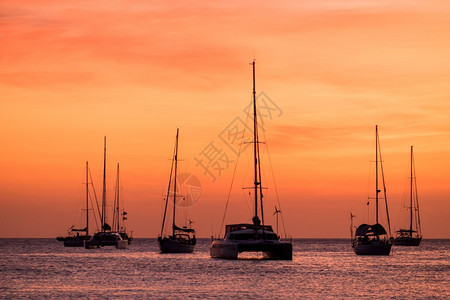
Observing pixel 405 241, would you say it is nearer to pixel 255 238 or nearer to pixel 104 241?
pixel 104 241

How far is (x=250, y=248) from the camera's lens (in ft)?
301

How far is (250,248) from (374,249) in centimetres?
3235

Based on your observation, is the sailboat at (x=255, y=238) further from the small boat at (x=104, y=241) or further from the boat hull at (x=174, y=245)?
the small boat at (x=104, y=241)

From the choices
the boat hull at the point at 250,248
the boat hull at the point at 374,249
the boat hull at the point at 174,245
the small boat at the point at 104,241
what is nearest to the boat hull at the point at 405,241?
the small boat at the point at 104,241

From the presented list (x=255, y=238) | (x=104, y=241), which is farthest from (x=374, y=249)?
(x=104, y=241)

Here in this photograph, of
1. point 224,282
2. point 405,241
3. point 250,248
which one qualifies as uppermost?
point 405,241

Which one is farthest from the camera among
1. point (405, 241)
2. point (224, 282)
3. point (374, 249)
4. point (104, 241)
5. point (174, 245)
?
point (405, 241)

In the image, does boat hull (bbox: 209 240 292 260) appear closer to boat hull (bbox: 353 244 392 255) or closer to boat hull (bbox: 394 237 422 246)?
boat hull (bbox: 353 244 392 255)

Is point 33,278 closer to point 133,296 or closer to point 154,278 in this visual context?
point 154,278

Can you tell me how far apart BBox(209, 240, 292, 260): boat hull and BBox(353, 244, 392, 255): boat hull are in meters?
23.5

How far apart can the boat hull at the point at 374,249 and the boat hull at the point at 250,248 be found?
2354 centimetres

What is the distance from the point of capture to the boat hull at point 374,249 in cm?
11694

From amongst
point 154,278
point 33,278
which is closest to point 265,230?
point 154,278

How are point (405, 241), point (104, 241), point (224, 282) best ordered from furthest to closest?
1. point (405, 241)
2. point (104, 241)
3. point (224, 282)
